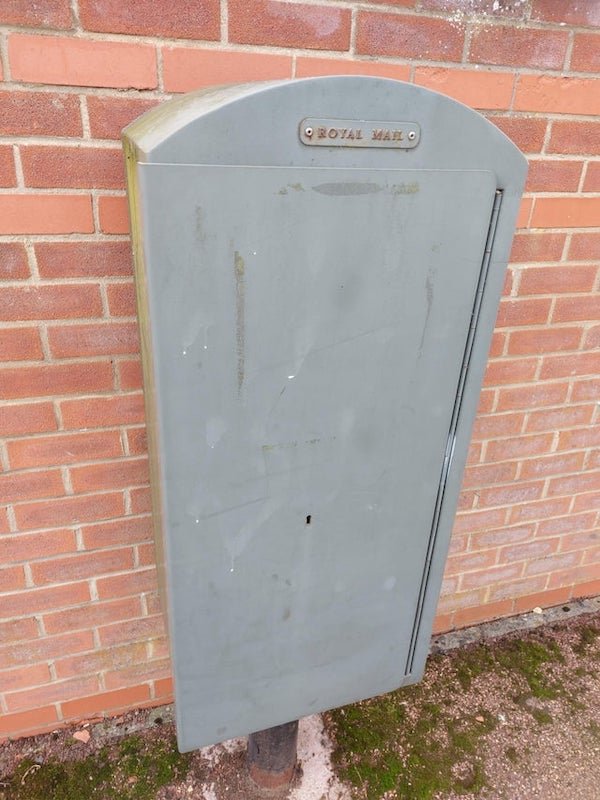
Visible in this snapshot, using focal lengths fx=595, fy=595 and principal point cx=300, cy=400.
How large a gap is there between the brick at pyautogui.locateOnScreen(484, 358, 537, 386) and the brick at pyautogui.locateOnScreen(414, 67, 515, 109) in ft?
2.49

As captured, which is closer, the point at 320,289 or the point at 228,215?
the point at 228,215

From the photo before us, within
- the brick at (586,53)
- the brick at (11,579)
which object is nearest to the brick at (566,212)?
the brick at (586,53)

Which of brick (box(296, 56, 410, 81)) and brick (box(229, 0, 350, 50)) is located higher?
brick (box(229, 0, 350, 50))

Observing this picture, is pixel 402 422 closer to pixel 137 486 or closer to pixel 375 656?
pixel 375 656

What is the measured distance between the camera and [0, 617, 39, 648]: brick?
68.4 inches

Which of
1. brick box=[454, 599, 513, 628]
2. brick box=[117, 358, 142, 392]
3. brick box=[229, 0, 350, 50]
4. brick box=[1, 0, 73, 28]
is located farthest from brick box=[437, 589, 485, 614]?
brick box=[1, 0, 73, 28]

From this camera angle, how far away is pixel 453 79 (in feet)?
4.97

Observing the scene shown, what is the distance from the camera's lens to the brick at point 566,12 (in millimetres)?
1517

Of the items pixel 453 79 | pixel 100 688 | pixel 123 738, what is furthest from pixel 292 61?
pixel 123 738

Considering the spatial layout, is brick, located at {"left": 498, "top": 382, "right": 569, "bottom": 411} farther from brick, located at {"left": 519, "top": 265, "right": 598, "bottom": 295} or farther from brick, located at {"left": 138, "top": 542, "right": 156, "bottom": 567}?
brick, located at {"left": 138, "top": 542, "right": 156, "bottom": 567}

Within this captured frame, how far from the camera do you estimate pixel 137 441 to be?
63.8 inches

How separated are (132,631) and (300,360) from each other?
1264 mm

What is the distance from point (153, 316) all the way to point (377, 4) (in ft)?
3.16

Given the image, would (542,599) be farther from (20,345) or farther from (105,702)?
(20,345)
